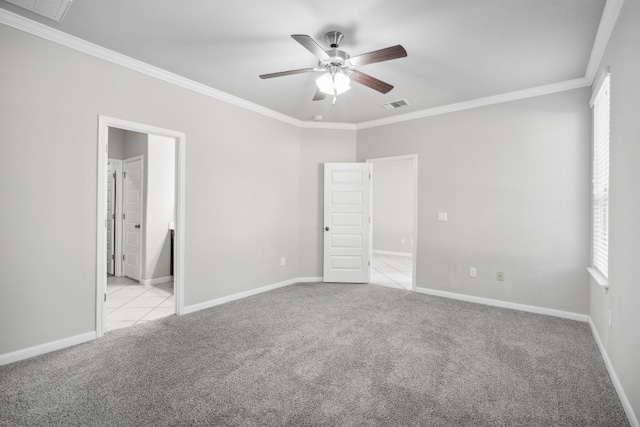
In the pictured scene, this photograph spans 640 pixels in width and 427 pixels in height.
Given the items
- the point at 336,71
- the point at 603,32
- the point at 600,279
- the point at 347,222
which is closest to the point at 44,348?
the point at 336,71

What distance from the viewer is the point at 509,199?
391 cm

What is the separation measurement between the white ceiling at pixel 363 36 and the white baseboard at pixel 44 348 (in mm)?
2631

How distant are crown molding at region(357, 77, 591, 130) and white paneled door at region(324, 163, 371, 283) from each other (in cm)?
79

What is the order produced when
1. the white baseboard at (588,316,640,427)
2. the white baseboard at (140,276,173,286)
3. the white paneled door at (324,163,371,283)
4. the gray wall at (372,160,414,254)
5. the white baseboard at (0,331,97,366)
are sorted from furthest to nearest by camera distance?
1. the gray wall at (372,160,414,254)
2. the white paneled door at (324,163,371,283)
3. the white baseboard at (140,276,173,286)
4. the white baseboard at (0,331,97,366)
5. the white baseboard at (588,316,640,427)

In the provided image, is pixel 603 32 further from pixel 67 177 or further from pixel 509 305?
pixel 67 177

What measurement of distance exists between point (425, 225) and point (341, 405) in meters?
3.18

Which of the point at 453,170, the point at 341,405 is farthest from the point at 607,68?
the point at 341,405

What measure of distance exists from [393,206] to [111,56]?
691 cm

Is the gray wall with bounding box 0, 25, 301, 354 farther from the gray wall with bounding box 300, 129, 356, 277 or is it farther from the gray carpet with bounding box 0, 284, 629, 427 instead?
the gray wall with bounding box 300, 129, 356, 277

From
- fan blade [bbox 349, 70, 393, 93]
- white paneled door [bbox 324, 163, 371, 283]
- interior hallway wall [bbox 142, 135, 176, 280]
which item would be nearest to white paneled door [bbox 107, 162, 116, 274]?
interior hallway wall [bbox 142, 135, 176, 280]

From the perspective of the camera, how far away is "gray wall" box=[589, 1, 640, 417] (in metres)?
1.79

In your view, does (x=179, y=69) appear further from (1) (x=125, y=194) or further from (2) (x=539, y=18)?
(2) (x=539, y=18)

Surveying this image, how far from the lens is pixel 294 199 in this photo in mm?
5141

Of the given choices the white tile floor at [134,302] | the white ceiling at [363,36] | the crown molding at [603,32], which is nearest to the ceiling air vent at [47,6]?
the white ceiling at [363,36]
